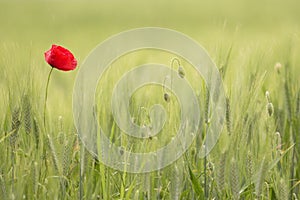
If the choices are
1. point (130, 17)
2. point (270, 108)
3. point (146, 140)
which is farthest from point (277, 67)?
point (130, 17)

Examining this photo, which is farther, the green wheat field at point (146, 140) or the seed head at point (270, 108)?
the seed head at point (270, 108)

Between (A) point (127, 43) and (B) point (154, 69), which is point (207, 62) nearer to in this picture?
(B) point (154, 69)

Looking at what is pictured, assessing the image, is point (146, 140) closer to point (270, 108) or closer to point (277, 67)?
point (270, 108)

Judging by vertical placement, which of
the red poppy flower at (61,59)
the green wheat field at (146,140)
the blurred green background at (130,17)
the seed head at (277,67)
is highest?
the blurred green background at (130,17)

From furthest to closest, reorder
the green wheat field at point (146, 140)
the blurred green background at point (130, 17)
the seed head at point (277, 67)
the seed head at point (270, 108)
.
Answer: the blurred green background at point (130, 17), the seed head at point (277, 67), the seed head at point (270, 108), the green wheat field at point (146, 140)

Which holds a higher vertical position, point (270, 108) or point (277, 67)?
point (277, 67)

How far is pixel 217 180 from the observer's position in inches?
48.4

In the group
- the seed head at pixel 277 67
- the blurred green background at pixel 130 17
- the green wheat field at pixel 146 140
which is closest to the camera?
the green wheat field at pixel 146 140

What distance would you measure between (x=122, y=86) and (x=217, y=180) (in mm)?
312

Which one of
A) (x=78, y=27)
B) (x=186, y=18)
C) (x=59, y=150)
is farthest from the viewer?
(x=186, y=18)

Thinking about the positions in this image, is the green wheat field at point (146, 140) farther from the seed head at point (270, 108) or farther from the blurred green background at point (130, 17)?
the blurred green background at point (130, 17)

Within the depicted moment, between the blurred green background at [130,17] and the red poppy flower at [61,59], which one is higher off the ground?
the blurred green background at [130,17]

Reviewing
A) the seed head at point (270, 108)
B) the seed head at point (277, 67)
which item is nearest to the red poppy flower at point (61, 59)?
the seed head at point (270, 108)

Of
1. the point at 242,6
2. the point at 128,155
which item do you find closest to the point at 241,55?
the point at 128,155
